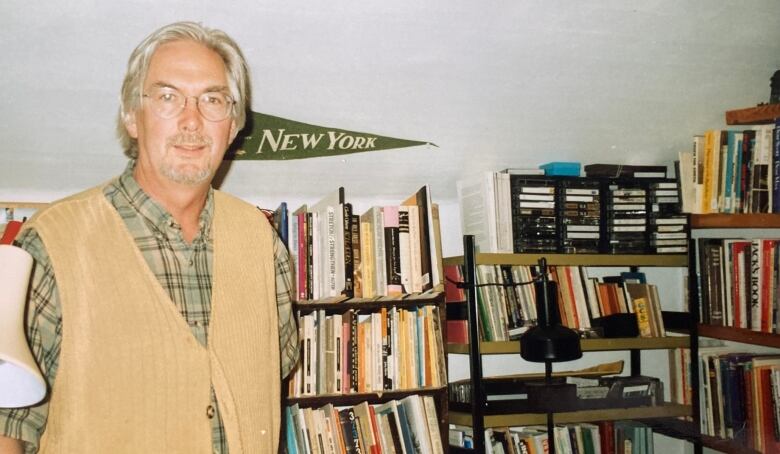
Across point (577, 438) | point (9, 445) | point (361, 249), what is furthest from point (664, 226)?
point (9, 445)

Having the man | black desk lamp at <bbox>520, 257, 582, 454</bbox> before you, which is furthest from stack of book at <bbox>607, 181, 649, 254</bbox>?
the man

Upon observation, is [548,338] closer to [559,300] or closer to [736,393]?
[559,300]

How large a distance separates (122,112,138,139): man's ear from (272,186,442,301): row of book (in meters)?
0.88

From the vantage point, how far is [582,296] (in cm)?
252

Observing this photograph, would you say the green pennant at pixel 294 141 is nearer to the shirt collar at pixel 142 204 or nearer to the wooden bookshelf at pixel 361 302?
the wooden bookshelf at pixel 361 302

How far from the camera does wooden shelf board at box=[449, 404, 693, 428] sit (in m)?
2.30

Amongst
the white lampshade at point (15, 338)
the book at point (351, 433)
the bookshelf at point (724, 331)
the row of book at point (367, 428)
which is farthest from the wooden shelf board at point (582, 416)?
the white lampshade at point (15, 338)

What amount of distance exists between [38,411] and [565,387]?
1.92 m

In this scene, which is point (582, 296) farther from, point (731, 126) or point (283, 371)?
point (283, 371)

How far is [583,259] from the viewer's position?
244 centimetres

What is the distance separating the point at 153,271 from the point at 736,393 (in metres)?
2.44

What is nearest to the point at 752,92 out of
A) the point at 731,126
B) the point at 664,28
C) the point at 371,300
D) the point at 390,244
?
the point at 731,126

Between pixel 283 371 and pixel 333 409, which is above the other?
pixel 283 371

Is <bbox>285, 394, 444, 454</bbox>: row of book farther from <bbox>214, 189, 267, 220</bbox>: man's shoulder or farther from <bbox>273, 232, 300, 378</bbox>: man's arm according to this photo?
<bbox>214, 189, 267, 220</bbox>: man's shoulder
